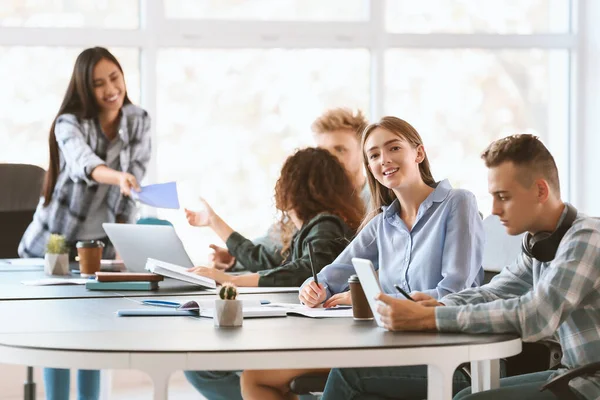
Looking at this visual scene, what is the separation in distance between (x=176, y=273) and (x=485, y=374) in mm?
1071

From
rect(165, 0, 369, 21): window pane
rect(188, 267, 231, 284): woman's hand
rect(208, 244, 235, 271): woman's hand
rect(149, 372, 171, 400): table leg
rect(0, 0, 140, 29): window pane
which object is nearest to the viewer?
rect(149, 372, 171, 400): table leg

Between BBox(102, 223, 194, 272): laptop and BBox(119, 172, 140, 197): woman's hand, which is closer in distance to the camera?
BBox(102, 223, 194, 272): laptop

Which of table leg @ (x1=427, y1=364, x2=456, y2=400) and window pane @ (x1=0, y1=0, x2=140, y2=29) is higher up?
window pane @ (x1=0, y1=0, x2=140, y2=29)

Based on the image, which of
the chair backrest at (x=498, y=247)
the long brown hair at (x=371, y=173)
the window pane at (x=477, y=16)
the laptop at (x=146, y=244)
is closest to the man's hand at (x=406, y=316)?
the long brown hair at (x=371, y=173)

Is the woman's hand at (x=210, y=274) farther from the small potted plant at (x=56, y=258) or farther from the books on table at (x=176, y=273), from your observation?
the small potted plant at (x=56, y=258)

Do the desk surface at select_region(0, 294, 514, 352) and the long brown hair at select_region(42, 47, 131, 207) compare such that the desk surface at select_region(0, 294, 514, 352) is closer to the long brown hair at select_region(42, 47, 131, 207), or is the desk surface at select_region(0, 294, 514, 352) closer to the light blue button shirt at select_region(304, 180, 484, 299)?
the light blue button shirt at select_region(304, 180, 484, 299)

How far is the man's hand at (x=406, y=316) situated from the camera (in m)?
1.97

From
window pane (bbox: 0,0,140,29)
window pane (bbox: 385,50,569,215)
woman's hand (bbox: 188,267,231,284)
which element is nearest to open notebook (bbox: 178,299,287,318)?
woman's hand (bbox: 188,267,231,284)

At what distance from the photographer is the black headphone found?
205 cm

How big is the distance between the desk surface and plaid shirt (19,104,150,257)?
1.77 m

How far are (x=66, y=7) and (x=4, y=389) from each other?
2.29 m

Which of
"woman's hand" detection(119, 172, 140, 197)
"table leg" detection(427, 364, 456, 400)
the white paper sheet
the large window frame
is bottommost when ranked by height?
"table leg" detection(427, 364, 456, 400)

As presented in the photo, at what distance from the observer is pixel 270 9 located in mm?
5996

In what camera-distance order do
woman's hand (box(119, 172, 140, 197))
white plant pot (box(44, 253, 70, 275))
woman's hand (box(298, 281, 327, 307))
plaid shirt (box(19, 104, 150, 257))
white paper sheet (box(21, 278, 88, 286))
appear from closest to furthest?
woman's hand (box(298, 281, 327, 307)), white paper sheet (box(21, 278, 88, 286)), white plant pot (box(44, 253, 70, 275)), woman's hand (box(119, 172, 140, 197)), plaid shirt (box(19, 104, 150, 257))
